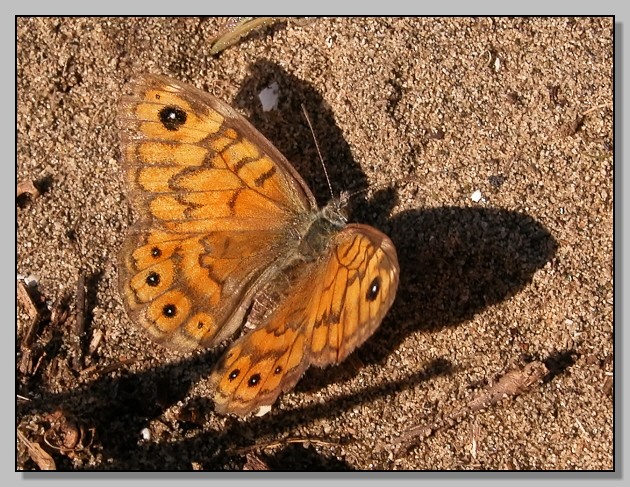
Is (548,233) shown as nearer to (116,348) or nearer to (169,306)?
(169,306)

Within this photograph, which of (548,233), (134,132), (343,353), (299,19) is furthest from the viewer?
(299,19)

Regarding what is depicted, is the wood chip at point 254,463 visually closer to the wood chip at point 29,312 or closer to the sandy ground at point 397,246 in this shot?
the sandy ground at point 397,246

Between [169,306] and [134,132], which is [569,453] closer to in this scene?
[169,306]

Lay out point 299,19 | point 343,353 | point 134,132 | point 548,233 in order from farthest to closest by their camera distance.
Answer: point 299,19, point 548,233, point 134,132, point 343,353

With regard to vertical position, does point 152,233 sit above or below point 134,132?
below

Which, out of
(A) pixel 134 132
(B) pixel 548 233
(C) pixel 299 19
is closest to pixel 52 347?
(A) pixel 134 132

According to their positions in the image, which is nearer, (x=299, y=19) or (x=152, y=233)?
(x=152, y=233)

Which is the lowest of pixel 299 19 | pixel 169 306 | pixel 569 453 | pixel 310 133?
pixel 569 453

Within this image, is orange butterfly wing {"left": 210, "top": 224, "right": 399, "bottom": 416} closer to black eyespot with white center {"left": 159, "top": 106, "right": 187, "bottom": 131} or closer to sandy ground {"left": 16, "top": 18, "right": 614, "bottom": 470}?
sandy ground {"left": 16, "top": 18, "right": 614, "bottom": 470}
